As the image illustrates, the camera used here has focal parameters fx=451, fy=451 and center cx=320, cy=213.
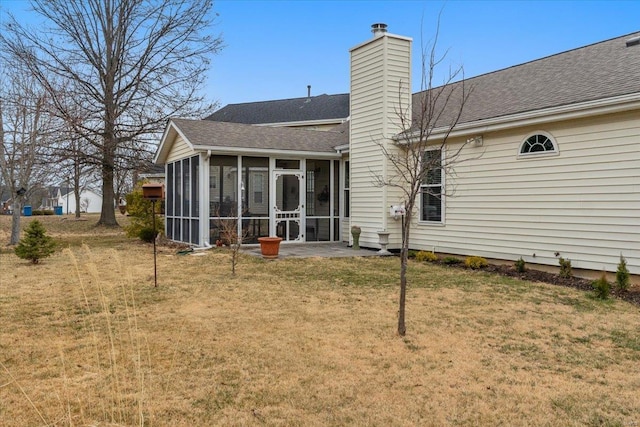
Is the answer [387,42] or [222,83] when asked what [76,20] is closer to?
[222,83]

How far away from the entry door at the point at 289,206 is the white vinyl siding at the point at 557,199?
4.10 meters

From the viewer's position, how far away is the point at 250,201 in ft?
37.6

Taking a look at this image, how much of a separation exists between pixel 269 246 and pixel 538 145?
532 centimetres

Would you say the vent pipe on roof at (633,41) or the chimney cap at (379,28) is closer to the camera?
the vent pipe on roof at (633,41)

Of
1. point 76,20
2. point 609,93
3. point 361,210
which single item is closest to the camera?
point 609,93

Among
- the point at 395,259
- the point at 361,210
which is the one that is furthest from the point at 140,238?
the point at 395,259

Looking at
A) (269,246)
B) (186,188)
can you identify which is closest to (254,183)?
(186,188)

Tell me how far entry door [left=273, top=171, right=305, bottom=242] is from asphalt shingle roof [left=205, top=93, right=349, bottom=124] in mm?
13809

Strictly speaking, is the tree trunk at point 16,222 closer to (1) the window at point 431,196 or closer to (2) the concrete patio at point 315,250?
(2) the concrete patio at point 315,250

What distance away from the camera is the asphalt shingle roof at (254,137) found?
11.1 meters

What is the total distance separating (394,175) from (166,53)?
13.8 m

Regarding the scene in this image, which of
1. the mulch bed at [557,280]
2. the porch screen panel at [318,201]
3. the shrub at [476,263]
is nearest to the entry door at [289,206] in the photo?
the porch screen panel at [318,201]

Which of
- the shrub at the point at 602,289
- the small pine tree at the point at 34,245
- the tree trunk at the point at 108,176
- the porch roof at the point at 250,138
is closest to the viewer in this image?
the shrub at the point at 602,289

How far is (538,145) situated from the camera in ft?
25.2
